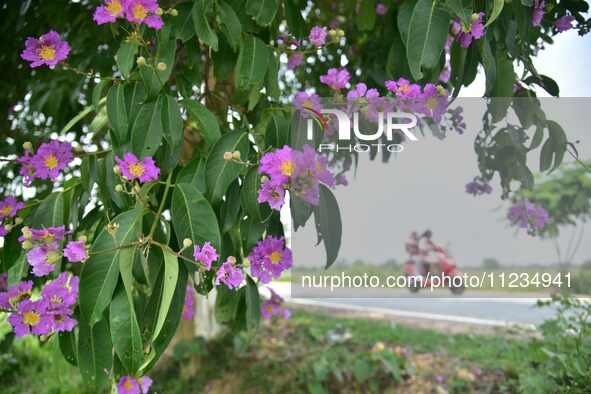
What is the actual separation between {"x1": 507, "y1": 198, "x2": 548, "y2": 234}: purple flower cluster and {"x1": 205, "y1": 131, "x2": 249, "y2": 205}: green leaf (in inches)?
31.1

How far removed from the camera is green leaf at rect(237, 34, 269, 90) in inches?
48.8

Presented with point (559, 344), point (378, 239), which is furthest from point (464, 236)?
point (559, 344)

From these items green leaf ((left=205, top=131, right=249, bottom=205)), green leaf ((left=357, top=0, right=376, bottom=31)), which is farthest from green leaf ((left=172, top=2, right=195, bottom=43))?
green leaf ((left=357, top=0, right=376, bottom=31))

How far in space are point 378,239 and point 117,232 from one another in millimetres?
665

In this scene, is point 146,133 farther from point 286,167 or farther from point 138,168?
point 286,167

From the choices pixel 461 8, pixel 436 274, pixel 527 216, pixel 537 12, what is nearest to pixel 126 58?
pixel 461 8

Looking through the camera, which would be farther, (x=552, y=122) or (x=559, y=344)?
(x=559, y=344)

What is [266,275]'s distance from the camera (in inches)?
53.7

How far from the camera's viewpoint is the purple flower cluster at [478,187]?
1620 mm

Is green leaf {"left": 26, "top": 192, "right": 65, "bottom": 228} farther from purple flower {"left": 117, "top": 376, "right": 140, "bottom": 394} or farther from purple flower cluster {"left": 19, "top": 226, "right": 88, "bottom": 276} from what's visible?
purple flower {"left": 117, "top": 376, "right": 140, "bottom": 394}

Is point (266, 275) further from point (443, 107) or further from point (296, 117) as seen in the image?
point (443, 107)

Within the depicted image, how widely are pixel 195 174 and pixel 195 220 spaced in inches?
6.1

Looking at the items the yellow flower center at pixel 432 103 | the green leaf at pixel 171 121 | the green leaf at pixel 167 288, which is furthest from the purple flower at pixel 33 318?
the yellow flower center at pixel 432 103

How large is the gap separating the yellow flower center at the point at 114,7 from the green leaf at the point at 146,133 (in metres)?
0.18
